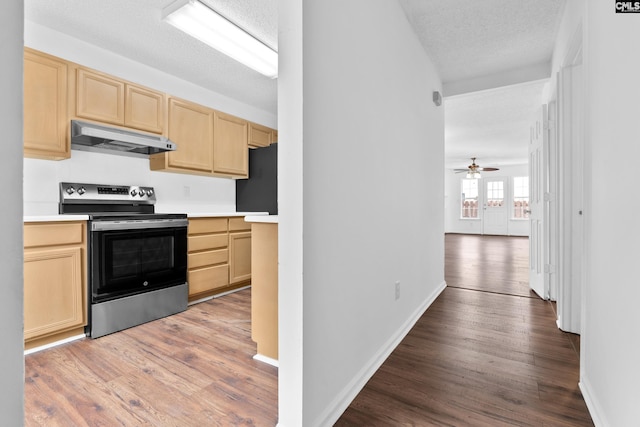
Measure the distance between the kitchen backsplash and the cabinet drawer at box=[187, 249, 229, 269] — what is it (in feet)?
2.50

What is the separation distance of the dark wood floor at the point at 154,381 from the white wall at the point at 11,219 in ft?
3.57

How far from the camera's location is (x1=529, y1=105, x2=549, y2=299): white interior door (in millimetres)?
3197

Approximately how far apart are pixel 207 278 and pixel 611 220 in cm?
321

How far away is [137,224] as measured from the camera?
2688 mm

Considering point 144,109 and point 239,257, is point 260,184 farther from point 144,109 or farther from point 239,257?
point 144,109

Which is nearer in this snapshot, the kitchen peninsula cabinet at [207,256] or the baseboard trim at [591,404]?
the baseboard trim at [591,404]

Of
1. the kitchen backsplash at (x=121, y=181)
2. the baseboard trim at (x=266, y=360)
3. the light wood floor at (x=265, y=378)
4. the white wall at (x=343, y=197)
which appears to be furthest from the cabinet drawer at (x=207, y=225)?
the white wall at (x=343, y=197)

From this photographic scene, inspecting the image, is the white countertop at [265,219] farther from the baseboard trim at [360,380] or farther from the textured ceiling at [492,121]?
the textured ceiling at [492,121]

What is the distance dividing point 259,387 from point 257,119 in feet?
12.5

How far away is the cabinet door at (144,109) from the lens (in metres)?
3.05

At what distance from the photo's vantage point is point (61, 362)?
2.00 metres

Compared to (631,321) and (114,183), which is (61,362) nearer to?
(114,183)

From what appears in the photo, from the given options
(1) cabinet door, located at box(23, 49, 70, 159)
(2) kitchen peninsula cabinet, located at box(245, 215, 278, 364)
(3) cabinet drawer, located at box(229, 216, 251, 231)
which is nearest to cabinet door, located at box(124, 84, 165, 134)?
(1) cabinet door, located at box(23, 49, 70, 159)

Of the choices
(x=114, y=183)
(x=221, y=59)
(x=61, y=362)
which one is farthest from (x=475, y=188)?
(x=61, y=362)
